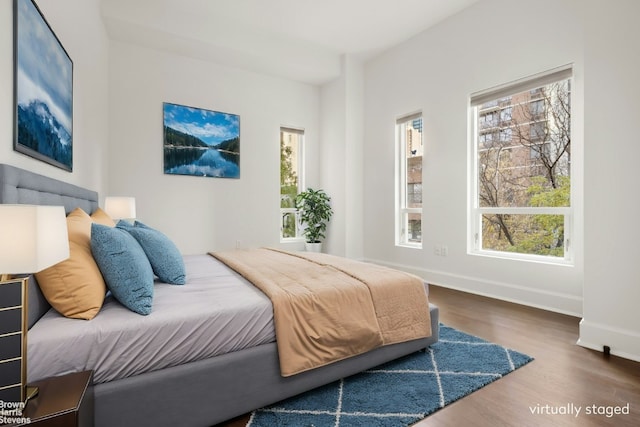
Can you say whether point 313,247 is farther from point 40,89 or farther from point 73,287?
point 73,287

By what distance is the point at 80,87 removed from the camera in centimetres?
279

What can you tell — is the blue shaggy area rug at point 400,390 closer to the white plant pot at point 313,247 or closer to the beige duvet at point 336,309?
the beige duvet at point 336,309

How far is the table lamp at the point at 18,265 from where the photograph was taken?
2.91 ft

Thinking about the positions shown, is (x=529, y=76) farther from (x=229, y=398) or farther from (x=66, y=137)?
(x=66, y=137)

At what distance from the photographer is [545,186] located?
11.0 feet

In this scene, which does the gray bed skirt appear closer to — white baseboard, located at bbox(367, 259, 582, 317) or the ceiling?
white baseboard, located at bbox(367, 259, 582, 317)

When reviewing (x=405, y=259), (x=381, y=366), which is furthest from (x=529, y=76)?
(x=381, y=366)

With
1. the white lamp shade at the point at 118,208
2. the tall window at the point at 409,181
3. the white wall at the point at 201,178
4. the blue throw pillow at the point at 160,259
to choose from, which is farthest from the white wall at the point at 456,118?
the white lamp shade at the point at 118,208

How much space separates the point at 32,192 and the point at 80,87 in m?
1.69

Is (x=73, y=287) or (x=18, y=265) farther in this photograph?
(x=73, y=287)

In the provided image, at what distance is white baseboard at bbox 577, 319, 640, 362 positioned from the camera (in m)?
2.13

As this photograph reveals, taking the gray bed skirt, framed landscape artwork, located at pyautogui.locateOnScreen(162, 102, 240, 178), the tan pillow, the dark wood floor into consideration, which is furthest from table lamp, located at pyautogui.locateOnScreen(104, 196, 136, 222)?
the dark wood floor

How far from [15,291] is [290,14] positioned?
4144mm

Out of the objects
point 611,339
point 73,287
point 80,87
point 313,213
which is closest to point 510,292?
point 611,339
